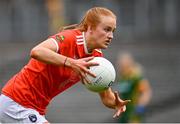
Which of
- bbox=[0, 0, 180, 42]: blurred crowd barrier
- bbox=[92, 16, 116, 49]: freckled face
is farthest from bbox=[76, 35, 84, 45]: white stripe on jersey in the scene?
bbox=[0, 0, 180, 42]: blurred crowd barrier

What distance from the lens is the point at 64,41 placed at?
A: 7.49 m

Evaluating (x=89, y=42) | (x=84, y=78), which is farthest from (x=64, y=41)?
(x=84, y=78)

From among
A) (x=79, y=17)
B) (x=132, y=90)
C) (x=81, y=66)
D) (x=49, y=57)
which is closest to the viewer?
(x=81, y=66)

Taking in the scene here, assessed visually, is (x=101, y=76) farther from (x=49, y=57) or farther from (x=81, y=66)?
(x=49, y=57)

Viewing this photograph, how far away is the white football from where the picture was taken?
296 inches

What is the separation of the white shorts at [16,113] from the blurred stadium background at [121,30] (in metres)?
12.2

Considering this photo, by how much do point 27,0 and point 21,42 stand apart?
218 centimetres

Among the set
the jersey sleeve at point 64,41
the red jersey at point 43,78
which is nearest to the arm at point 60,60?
the jersey sleeve at point 64,41

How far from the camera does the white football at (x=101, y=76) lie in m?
7.51

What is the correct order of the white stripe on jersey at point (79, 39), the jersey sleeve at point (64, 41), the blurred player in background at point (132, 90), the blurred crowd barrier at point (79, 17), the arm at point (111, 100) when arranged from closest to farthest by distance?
the jersey sleeve at point (64, 41) → the white stripe on jersey at point (79, 39) → the arm at point (111, 100) → the blurred player in background at point (132, 90) → the blurred crowd barrier at point (79, 17)

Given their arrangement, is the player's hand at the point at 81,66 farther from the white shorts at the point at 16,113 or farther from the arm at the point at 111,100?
the arm at the point at 111,100

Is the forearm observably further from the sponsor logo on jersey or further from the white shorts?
the white shorts

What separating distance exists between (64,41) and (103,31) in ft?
1.24

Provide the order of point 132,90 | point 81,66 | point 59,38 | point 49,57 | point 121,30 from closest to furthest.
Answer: point 81,66, point 49,57, point 59,38, point 132,90, point 121,30
